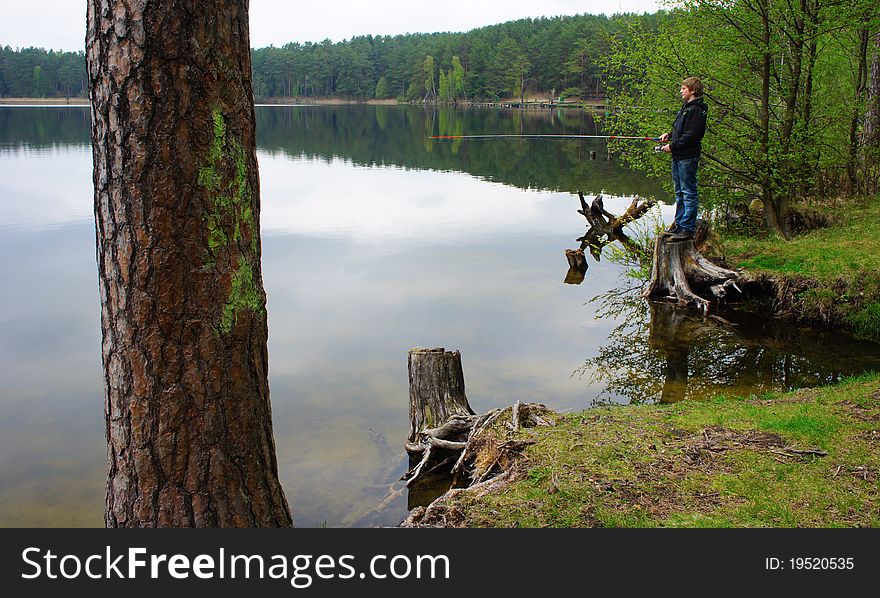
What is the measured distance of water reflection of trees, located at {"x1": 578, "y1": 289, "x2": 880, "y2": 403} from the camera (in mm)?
9172

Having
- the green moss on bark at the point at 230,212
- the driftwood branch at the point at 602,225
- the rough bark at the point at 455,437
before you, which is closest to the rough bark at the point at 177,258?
the green moss on bark at the point at 230,212

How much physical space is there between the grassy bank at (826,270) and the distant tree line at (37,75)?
144m

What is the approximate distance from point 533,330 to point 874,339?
479 cm

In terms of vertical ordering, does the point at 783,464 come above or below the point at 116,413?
below

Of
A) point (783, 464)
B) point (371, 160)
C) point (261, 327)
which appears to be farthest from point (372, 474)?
point (371, 160)

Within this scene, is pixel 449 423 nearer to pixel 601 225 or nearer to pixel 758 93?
pixel 758 93

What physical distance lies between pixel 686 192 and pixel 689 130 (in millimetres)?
975

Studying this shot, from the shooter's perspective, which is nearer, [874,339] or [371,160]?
[874,339]

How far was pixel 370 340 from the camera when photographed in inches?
471

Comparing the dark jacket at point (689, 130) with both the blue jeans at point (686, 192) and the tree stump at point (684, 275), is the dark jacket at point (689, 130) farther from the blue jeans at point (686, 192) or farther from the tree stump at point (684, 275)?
the tree stump at point (684, 275)

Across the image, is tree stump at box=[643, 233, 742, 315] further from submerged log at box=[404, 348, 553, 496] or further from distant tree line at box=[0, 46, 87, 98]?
distant tree line at box=[0, 46, 87, 98]

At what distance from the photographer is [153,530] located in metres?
3.50

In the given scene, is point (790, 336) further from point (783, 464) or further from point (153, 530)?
point (153, 530)

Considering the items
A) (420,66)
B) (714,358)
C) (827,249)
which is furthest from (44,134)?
(420,66)
